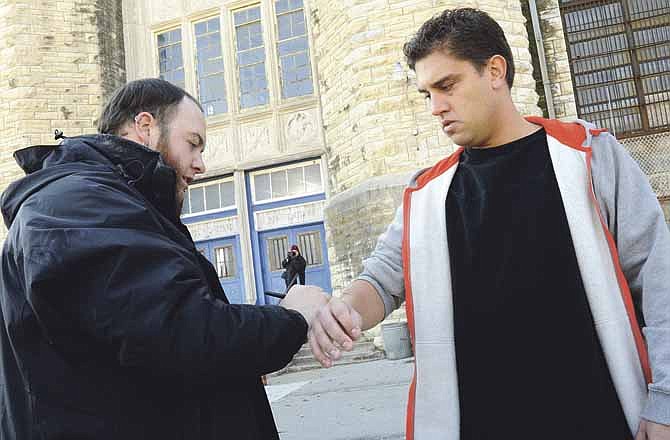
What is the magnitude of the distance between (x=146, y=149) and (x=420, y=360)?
92 cm

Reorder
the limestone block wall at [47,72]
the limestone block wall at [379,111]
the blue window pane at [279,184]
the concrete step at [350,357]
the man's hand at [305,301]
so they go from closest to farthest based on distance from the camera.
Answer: the man's hand at [305,301], the concrete step at [350,357], the limestone block wall at [379,111], the limestone block wall at [47,72], the blue window pane at [279,184]

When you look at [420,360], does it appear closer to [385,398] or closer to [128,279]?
[128,279]

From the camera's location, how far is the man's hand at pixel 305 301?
1.45m

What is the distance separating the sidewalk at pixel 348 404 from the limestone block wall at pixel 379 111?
2684 mm

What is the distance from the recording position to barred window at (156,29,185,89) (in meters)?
14.4

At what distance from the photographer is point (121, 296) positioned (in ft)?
3.49

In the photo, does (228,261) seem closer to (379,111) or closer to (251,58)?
(251,58)

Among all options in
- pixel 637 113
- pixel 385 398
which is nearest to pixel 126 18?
pixel 637 113

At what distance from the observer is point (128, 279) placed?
1078mm

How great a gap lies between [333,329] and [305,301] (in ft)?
0.40

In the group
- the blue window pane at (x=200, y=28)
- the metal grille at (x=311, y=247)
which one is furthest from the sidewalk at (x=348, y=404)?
the blue window pane at (x=200, y=28)

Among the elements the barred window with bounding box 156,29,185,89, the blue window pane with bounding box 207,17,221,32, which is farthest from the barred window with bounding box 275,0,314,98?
the barred window with bounding box 156,29,185,89

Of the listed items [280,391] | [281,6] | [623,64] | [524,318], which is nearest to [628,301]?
[524,318]

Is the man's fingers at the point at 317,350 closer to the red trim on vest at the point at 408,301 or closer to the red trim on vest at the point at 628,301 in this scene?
the red trim on vest at the point at 408,301
